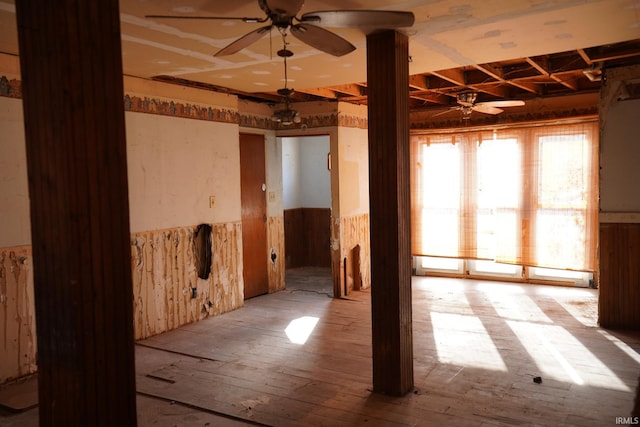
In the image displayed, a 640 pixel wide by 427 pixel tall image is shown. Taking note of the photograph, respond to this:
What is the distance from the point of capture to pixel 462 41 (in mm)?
4094

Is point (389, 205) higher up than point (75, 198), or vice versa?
point (75, 198)

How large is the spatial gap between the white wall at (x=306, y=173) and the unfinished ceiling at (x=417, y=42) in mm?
3443

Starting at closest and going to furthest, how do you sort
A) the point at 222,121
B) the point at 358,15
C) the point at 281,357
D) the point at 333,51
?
the point at 358,15
the point at 333,51
the point at 281,357
the point at 222,121

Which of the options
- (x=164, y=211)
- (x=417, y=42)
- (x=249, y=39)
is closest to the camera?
(x=249, y=39)

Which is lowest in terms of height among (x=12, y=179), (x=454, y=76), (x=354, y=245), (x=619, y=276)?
(x=619, y=276)

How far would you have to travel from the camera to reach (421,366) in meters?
4.44

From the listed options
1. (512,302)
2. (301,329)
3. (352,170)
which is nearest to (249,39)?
(301,329)

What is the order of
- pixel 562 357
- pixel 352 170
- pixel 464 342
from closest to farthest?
pixel 562 357, pixel 464 342, pixel 352 170

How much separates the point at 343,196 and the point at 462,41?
3.50m

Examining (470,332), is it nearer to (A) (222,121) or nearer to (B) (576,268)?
(B) (576,268)

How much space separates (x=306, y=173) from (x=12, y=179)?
19.7 ft

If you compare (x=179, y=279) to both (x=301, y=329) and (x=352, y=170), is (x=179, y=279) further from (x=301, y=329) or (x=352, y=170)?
(x=352, y=170)

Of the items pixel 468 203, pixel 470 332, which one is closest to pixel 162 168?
pixel 470 332

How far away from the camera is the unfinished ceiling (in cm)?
330
